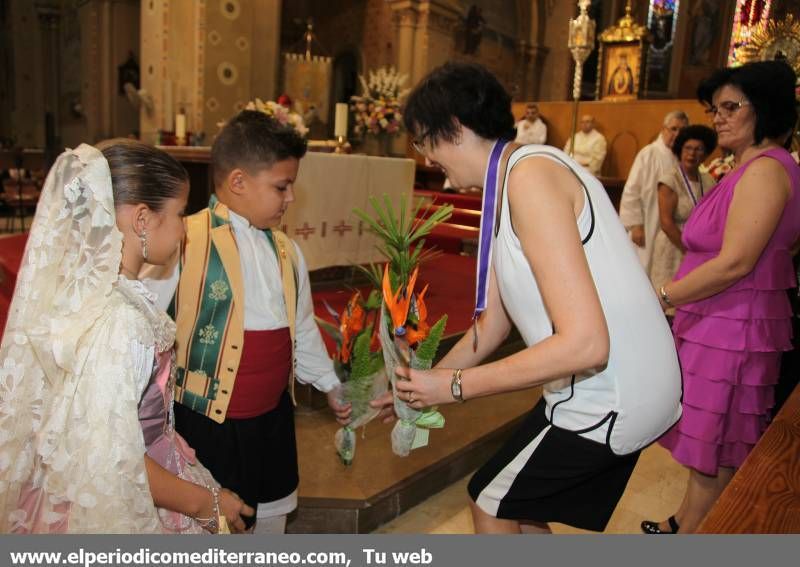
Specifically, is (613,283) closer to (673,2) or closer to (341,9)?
(341,9)

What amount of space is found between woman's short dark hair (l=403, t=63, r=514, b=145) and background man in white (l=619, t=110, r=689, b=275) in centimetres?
371

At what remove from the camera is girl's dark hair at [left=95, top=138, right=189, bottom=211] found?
49.8 inches

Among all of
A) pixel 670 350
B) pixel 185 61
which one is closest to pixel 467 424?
pixel 670 350

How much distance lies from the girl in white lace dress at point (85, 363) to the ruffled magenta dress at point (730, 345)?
73.6 inches

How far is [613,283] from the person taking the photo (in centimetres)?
129

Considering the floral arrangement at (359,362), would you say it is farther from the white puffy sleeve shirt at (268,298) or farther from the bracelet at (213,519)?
the bracelet at (213,519)

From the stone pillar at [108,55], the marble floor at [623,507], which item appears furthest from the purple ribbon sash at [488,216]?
the stone pillar at [108,55]

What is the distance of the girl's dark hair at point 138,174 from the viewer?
127cm

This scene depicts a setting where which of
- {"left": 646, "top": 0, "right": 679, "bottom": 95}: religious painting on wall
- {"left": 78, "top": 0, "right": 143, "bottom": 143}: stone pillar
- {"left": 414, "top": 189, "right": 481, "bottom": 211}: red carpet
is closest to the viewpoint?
{"left": 414, "top": 189, "right": 481, "bottom": 211}: red carpet

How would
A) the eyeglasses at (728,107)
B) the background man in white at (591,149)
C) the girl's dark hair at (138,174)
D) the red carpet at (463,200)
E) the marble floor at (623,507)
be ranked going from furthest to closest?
the background man in white at (591,149), the red carpet at (463,200), the marble floor at (623,507), the eyeglasses at (728,107), the girl's dark hair at (138,174)

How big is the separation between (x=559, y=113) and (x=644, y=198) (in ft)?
17.7

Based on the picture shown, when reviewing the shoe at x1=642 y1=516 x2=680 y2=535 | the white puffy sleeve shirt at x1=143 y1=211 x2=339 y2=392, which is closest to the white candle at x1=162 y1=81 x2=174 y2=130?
the white puffy sleeve shirt at x1=143 y1=211 x2=339 y2=392

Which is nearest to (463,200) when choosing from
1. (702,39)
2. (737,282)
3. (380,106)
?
(380,106)

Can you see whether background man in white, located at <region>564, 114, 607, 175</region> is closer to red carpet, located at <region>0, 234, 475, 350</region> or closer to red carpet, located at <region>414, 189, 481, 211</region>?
red carpet, located at <region>414, 189, 481, 211</region>
